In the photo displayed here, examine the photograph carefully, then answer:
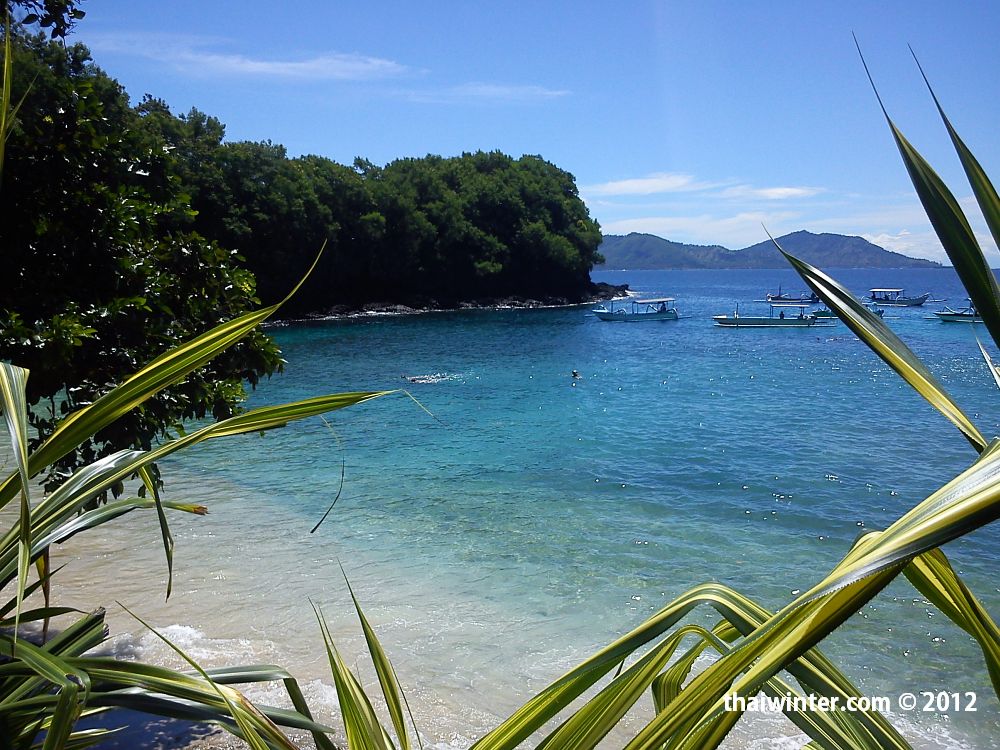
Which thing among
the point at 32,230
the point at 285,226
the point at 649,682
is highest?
the point at 285,226

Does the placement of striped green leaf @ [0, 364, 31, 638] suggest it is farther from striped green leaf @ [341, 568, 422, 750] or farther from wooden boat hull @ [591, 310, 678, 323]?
wooden boat hull @ [591, 310, 678, 323]

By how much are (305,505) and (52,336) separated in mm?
7870

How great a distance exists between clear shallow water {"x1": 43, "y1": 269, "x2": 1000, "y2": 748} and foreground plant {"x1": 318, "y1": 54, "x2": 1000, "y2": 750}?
601 mm

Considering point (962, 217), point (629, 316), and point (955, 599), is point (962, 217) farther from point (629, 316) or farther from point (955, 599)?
point (629, 316)

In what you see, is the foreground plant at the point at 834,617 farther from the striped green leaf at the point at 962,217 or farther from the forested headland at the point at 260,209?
the forested headland at the point at 260,209

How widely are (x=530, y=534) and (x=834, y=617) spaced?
1016cm

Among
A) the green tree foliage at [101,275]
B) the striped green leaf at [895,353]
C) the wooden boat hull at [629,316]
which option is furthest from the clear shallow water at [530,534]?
the wooden boat hull at [629,316]

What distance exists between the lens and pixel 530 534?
10.7m

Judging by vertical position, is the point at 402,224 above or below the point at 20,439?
above

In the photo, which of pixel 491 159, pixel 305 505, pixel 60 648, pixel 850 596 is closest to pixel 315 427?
pixel 305 505

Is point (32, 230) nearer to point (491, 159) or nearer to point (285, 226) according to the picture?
point (285, 226)

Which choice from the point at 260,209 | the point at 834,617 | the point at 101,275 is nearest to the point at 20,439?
the point at 834,617

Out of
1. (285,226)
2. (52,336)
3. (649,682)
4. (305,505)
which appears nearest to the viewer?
(649,682)

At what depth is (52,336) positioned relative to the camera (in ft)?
14.0
